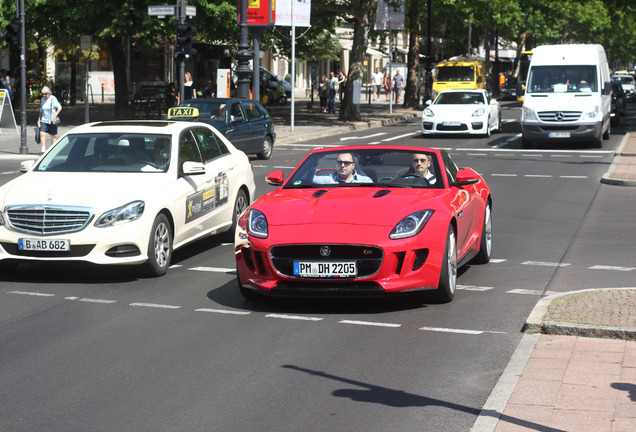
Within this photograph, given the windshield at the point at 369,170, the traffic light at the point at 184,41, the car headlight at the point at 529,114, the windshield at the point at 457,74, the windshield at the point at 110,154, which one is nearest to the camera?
the windshield at the point at 369,170

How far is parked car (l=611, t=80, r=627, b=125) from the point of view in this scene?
40.5 m

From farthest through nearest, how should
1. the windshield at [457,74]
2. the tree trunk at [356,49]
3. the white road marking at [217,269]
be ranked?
the windshield at [457,74] < the tree trunk at [356,49] < the white road marking at [217,269]

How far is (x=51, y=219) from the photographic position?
970 centimetres

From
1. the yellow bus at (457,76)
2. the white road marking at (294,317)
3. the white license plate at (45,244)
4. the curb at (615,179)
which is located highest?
the yellow bus at (457,76)

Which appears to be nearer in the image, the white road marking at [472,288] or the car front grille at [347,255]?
the car front grille at [347,255]

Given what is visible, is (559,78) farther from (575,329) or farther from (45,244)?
(575,329)

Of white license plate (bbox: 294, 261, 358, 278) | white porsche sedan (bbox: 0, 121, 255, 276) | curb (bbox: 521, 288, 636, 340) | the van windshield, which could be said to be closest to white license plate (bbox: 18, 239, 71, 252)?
white porsche sedan (bbox: 0, 121, 255, 276)

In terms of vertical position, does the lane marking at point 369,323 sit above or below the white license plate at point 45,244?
below

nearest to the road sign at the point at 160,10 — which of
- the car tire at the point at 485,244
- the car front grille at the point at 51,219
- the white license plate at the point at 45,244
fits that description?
the car tire at the point at 485,244

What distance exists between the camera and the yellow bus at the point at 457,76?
5031cm

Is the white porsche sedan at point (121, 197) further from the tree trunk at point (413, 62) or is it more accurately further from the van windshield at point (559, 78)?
the tree trunk at point (413, 62)

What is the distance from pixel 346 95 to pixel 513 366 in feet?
117

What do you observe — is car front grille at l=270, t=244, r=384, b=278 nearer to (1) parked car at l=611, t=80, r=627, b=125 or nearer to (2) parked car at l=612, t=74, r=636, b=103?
(1) parked car at l=611, t=80, r=627, b=125

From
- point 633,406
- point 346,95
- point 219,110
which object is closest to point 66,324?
point 633,406
